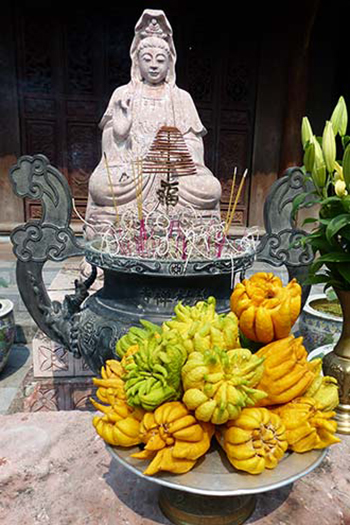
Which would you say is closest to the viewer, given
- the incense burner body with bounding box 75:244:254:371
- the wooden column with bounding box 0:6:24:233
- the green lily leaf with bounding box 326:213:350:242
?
the green lily leaf with bounding box 326:213:350:242

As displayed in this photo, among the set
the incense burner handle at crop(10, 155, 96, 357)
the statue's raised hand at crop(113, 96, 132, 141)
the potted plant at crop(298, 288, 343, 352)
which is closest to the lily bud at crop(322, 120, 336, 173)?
→ the incense burner handle at crop(10, 155, 96, 357)

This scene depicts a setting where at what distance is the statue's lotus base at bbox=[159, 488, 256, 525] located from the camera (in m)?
0.65

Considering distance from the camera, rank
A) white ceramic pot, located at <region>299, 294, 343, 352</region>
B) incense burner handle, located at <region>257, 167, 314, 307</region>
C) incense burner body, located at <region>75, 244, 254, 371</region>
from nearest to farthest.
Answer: incense burner body, located at <region>75, 244, 254, 371</region>
incense burner handle, located at <region>257, 167, 314, 307</region>
white ceramic pot, located at <region>299, 294, 343, 352</region>

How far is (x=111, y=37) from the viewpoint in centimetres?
427

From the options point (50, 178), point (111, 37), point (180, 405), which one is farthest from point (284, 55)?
point (180, 405)

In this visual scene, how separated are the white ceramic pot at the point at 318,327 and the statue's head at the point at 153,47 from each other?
1.83 m

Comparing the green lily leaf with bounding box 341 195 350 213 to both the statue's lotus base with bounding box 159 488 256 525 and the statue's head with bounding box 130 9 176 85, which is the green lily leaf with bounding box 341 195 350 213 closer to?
the statue's lotus base with bounding box 159 488 256 525

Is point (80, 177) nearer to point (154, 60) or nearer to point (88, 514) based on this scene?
point (154, 60)

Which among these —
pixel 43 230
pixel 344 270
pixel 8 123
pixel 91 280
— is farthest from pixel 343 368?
pixel 8 123

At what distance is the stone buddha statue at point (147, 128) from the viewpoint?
100.0 inches

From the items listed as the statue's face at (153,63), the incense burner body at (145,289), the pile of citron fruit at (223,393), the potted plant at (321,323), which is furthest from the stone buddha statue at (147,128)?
the pile of citron fruit at (223,393)

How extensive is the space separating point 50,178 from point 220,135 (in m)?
3.43

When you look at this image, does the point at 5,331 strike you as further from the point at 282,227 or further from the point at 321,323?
the point at 321,323

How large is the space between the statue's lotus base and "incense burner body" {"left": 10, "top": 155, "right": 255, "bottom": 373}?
585mm
